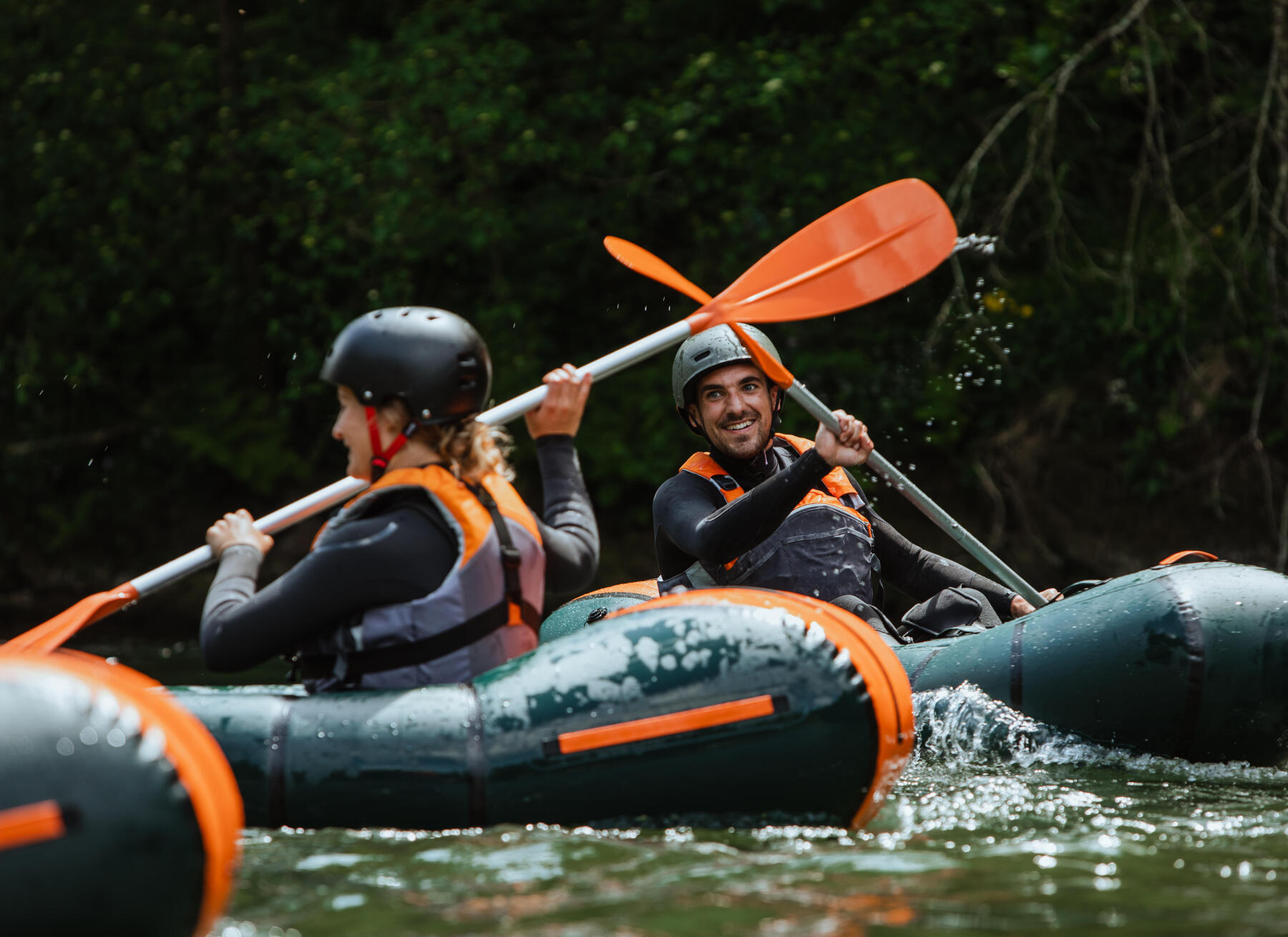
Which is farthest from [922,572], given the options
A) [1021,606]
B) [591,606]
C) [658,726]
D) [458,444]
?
[458,444]

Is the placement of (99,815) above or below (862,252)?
below

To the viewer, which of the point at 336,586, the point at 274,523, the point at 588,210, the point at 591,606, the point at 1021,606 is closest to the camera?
the point at 336,586

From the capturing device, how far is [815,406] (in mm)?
3852

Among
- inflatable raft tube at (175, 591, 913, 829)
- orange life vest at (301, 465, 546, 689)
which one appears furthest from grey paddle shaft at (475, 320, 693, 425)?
inflatable raft tube at (175, 591, 913, 829)

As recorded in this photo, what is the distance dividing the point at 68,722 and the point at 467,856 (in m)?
0.82

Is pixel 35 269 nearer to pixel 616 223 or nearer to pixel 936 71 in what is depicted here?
pixel 616 223

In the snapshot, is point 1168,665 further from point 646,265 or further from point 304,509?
point 304,509

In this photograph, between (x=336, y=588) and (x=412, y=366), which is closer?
(x=336, y=588)

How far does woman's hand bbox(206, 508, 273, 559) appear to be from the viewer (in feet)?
9.66

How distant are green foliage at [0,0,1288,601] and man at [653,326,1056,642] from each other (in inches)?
142

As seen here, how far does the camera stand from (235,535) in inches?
116

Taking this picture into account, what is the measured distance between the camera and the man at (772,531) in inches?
157

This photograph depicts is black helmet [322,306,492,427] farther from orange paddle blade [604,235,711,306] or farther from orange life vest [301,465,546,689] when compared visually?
orange paddle blade [604,235,711,306]

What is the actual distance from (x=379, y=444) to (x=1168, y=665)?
81.1 inches
